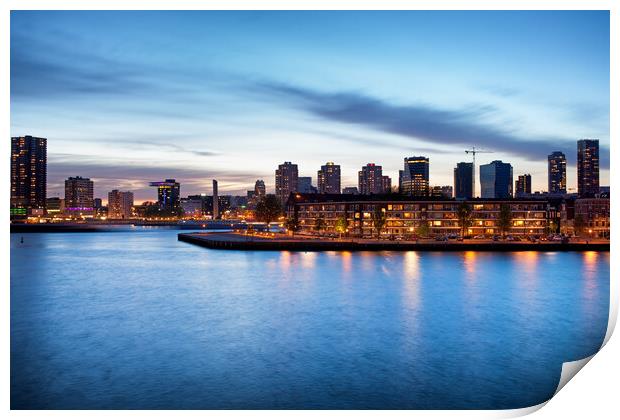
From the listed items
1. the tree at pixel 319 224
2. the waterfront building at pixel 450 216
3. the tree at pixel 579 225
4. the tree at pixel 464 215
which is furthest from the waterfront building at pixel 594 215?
the tree at pixel 319 224

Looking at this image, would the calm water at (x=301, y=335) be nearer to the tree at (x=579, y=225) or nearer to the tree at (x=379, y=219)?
the tree at (x=379, y=219)

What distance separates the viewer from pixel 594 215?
81.5 meters

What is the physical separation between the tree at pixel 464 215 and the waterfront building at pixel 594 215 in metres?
21.9

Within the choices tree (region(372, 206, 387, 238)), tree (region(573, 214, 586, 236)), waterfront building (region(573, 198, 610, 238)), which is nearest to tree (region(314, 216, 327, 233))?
tree (region(372, 206, 387, 238))

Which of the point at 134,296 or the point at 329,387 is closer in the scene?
the point at 329,387

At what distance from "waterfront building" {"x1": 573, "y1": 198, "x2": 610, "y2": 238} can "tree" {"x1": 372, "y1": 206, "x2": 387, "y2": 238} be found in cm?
3124

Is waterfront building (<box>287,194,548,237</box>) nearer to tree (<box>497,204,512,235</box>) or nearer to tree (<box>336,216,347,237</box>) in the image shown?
tree (<box>497,204,512,235</box>)

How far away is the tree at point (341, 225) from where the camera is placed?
69188mm

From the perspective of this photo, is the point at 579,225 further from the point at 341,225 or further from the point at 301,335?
the point at 301,335
